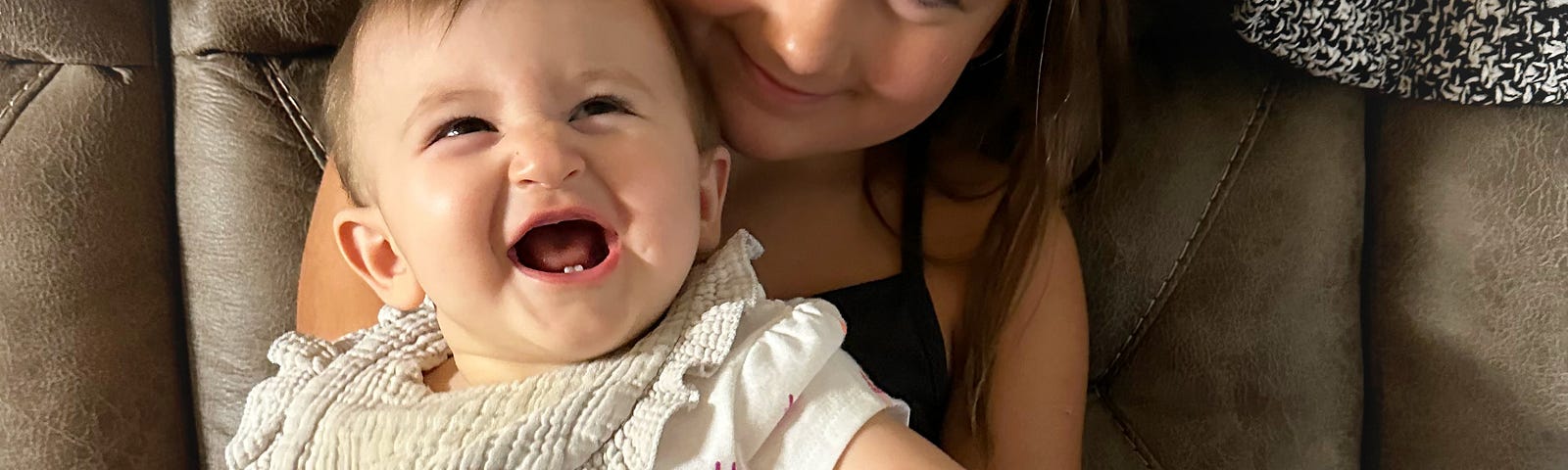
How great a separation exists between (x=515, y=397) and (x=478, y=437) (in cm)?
4

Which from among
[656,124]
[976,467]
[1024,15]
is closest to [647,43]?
[656,124]

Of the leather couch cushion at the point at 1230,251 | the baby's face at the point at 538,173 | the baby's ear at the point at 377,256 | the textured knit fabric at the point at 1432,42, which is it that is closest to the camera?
the baby's face at the point at 538,173

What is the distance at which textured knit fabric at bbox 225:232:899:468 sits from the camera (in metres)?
0.65

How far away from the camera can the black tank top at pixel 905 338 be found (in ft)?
3.01

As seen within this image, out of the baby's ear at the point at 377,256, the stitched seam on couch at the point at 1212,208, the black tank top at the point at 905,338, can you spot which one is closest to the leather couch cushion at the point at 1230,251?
the stitched seam on couch at the point at 1212,208

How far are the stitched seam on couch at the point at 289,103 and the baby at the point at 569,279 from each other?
1.35 ft

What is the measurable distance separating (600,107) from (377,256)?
0.70 feet

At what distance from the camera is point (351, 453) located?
0.70 metres

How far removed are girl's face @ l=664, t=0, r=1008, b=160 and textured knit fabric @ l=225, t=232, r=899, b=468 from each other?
153 mm

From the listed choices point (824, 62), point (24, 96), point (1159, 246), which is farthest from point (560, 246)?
point (24, 96)

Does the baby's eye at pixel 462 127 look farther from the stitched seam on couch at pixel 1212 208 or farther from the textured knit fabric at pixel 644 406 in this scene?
the stitched seam on couch at pixel 1212 208

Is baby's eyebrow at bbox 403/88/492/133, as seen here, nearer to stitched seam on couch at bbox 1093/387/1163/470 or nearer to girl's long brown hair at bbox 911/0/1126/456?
girl's long brown hair at bbox 911/0/1126/456

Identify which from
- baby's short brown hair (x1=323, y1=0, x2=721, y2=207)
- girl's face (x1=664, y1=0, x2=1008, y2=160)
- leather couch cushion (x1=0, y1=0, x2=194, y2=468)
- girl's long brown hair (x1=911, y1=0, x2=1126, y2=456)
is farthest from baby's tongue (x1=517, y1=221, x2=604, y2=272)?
leather couch cushion (x1=0, y1=0, x2=194, y2=468)

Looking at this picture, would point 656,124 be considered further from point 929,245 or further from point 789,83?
point 929,245
